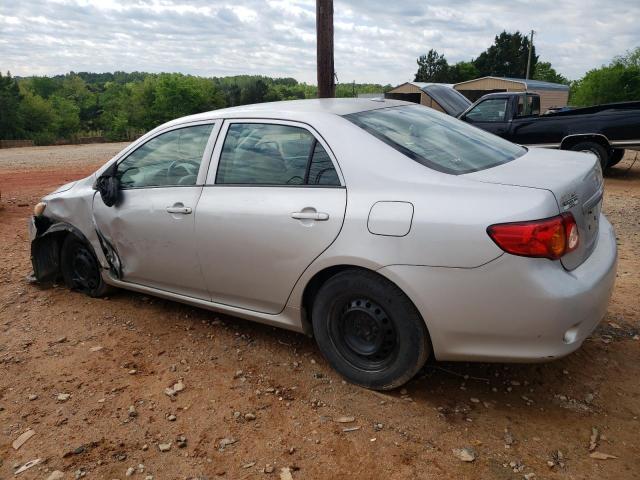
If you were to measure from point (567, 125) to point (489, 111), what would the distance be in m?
1.70

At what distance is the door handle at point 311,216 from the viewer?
2.87 meters

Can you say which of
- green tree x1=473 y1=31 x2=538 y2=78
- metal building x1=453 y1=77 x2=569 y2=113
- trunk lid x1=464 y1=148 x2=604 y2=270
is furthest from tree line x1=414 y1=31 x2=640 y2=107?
trunk lid x1=464 y1=148 x2=604 y2=270

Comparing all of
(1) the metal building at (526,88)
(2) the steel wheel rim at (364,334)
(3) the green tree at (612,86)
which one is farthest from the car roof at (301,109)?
(3) the green tree at (612,86)

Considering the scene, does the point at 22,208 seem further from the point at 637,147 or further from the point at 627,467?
the point at 637,147

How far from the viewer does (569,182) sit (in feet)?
8.60

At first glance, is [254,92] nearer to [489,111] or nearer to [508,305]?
[489,111]

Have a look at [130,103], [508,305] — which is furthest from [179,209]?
[130,103]

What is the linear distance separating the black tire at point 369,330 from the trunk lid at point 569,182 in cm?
76

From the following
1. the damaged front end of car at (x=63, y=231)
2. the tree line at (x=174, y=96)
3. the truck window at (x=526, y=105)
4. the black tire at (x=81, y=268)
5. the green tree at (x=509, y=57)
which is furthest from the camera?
the green tree at (x=509, y=57)

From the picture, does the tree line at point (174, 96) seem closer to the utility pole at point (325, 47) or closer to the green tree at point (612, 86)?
the green tree at point (612, 86)

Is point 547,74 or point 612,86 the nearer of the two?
point 612,86

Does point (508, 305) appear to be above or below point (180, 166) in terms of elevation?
below

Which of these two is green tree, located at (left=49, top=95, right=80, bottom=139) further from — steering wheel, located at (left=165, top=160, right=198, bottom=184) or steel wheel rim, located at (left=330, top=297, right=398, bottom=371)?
steel wheel rim, located at (left=330, top=297, right=398, bottom=371)

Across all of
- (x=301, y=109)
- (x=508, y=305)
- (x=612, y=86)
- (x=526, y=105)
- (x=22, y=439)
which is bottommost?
(x=22, y=439)
